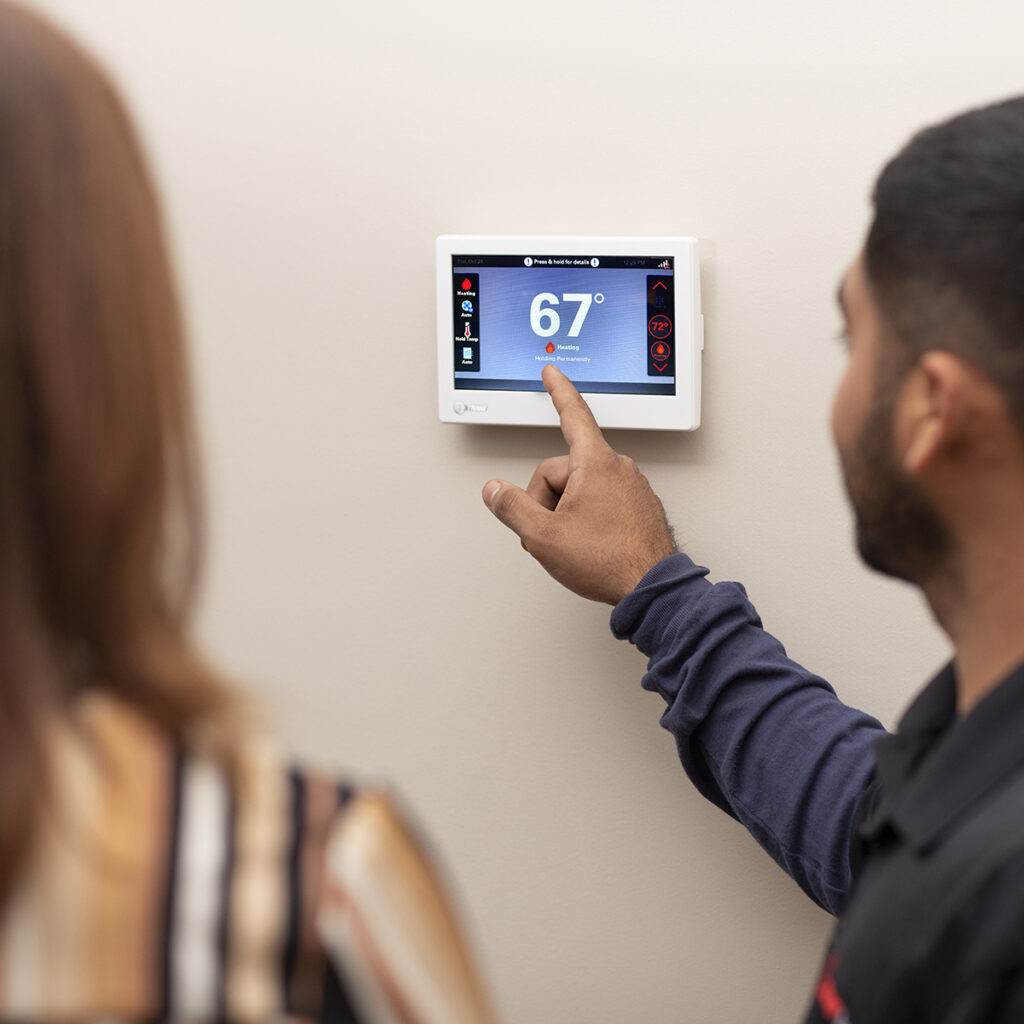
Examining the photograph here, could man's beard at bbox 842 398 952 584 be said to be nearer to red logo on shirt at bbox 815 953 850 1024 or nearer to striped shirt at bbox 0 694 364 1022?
red logo on shirt at bbox 815 953 850 1024

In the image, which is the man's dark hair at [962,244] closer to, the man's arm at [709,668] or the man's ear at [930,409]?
the man's ear at [930,409]

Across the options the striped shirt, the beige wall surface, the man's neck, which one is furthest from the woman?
the beige wall surface

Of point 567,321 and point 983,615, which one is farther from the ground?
point 567,321

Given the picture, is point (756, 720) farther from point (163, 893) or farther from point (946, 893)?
point (163, 893)

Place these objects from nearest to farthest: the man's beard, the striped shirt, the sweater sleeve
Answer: the striped shirt
the man's beard
the sweater sleeve

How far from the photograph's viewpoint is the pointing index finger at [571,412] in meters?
0.81

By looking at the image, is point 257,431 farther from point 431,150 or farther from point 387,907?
point 387,907

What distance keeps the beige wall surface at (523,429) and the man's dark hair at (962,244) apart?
19 centimetres

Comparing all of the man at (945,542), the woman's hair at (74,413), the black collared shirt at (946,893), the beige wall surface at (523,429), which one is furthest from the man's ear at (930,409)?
the woman's hair at (74,413)

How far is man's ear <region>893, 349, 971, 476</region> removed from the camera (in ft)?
1.80

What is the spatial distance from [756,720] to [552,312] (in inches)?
11.9

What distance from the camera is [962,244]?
0.55m

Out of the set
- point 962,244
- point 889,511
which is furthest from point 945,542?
point 962,244

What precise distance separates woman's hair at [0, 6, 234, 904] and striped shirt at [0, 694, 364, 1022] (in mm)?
15
